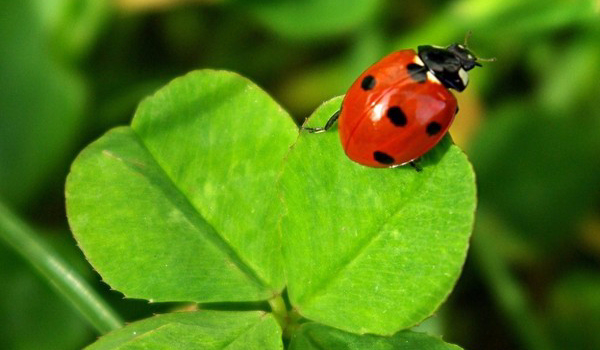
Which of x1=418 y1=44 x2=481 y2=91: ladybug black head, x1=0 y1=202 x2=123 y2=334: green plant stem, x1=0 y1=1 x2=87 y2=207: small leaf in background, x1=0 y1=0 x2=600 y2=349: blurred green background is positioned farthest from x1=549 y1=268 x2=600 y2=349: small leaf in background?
x1=0 y1=1 x2=87 y2=207: small leaf in background

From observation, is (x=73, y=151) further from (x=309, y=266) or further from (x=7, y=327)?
(x=309, y=266)

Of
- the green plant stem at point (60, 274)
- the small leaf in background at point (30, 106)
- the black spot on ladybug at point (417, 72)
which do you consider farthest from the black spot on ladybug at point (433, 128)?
the small leaf in background at point (30, 106)

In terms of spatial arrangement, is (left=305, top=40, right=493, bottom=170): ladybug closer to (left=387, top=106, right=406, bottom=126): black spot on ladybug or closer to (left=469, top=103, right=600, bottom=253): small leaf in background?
(left=387, top=106, right=406, bottom=126): black spot on ladybug

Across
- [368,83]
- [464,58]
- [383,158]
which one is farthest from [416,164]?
[464,58]

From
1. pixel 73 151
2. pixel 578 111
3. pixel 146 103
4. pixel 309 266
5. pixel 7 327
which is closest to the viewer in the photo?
pixel 309 266

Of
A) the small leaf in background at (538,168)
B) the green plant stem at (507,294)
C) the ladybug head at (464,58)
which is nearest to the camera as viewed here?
the ladybug head at (464,58)

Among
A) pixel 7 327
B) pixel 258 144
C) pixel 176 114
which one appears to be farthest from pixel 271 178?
pixel 7 327

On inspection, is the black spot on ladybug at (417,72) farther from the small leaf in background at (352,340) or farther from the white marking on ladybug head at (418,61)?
the small leaf in background at (352,340)
